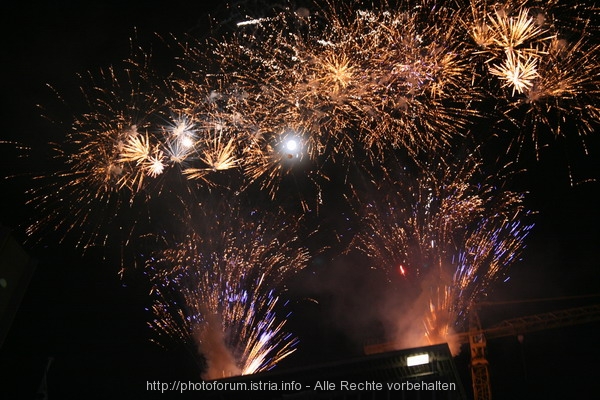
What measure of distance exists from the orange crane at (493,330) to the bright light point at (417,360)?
1435cm

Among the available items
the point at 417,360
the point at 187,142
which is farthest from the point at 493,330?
the point at 187,142

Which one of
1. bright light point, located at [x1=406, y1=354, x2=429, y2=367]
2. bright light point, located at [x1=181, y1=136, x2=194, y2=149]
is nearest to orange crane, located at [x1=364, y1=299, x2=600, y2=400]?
bright light point, located at [x1=406, y1=354, x2=429, y2=367]

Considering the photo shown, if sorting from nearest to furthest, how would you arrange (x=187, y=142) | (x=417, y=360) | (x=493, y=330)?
(x=417, y=360), (x=187, y=142), (x=493, y=330)

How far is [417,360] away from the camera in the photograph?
1060 centimetres

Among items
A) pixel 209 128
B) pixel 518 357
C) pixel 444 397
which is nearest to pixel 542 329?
pixel 518 357

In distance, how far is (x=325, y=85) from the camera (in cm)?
1079

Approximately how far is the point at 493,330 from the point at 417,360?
1797 centimetres

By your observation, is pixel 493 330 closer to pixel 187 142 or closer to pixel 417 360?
pixel 417 360

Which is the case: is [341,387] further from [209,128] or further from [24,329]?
[24,329]

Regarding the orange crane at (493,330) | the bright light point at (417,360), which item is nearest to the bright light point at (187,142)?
the bright light point at (417,360)

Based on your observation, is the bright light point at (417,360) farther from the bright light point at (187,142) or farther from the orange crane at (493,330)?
the orange crane at (493,330)

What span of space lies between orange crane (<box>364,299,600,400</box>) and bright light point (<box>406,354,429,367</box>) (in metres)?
14.3

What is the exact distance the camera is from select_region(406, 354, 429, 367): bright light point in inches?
415

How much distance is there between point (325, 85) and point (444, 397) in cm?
730
